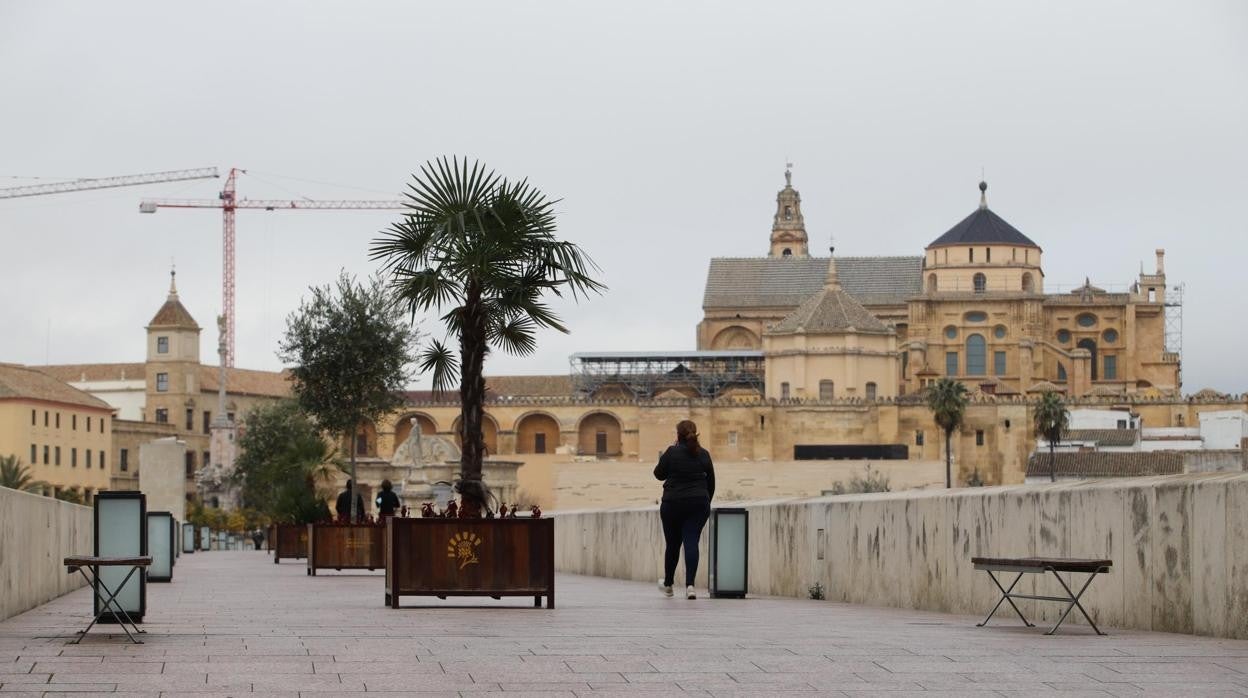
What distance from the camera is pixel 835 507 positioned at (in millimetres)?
15477

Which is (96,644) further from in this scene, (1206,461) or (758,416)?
(758,416)

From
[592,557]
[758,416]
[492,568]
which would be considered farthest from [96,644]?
[758,416]

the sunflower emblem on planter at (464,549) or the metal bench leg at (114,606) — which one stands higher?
the sunflower emblem on planter at (464,549)

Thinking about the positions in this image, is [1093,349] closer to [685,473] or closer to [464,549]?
[685,473]

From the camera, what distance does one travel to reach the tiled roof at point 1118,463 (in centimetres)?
8650

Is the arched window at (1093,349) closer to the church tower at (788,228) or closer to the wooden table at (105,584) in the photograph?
the church tower at (788,228)

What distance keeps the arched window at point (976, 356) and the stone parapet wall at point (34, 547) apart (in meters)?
96.7

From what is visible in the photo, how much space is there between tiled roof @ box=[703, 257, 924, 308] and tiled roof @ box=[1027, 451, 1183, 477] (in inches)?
1173

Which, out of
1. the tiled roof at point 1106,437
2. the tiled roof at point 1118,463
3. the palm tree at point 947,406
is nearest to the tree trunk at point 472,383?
the tiled roof at point 1118,463

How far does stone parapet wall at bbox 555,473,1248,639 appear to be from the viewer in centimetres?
962

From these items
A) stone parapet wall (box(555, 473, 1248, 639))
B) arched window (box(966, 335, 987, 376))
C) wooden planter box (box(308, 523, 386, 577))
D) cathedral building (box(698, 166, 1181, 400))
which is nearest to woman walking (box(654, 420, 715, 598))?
stone parapet wall (box(555, 473, 1248, 639))

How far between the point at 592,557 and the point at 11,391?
81.8 metres

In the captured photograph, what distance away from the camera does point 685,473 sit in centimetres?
1484

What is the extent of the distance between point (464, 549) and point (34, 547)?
301 cm
